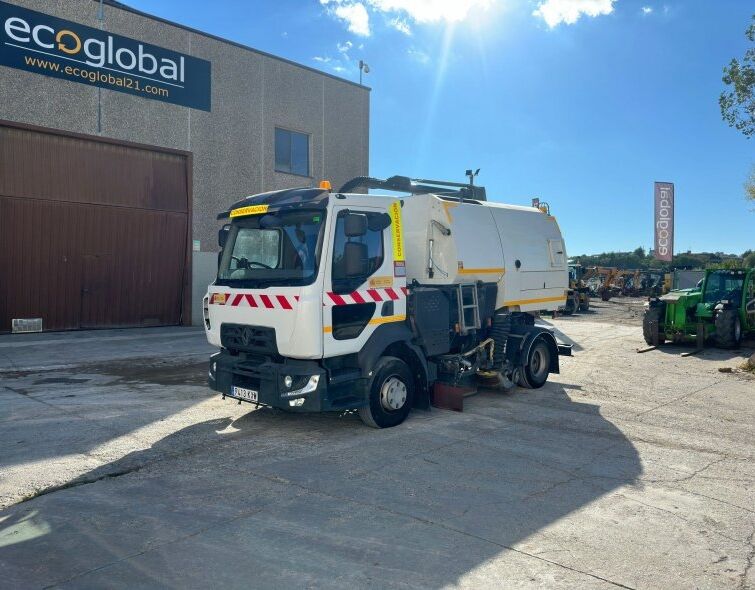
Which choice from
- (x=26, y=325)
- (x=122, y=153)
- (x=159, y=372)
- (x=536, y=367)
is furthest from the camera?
(x=122, y=153)

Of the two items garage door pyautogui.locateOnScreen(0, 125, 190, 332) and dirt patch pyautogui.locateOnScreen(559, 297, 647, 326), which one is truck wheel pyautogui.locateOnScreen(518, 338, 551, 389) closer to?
garage door pyautogui.locateOnScreen(0, 125, 190, 332)

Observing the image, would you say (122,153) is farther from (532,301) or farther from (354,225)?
(354,225)

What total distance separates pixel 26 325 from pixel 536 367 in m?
12.7

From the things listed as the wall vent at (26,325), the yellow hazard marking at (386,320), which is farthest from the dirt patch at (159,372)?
the wall vent at (26,325)

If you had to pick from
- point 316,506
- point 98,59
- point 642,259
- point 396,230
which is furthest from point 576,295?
point 642,259

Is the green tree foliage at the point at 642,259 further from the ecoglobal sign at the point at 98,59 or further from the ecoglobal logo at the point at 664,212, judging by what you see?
the ecoglobal sign at the point at 98,59

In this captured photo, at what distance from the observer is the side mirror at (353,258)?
6297 millimetres

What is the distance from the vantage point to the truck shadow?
11.8 ft

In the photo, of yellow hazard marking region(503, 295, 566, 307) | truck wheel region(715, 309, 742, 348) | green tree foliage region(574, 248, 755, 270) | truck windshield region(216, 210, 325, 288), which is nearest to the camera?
truck windshield region(216, 210, 325, 288)

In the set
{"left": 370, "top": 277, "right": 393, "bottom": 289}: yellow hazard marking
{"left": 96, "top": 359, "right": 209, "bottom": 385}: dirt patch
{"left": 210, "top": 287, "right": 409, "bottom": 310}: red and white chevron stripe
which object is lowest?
{"left": 96, "top": 359, "right": 209, "bottom": 385}: dirt patch

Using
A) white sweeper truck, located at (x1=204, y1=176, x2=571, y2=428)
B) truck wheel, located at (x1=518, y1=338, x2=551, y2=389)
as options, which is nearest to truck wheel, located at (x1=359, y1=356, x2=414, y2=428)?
white sweeper truck, located at (x1=204, y1=176, x2=571, y2=428)

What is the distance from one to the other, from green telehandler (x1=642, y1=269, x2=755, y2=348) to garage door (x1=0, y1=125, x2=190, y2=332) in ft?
44.3

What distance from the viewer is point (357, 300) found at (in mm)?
6520

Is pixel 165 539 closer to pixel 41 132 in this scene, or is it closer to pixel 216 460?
pixel 216 460
